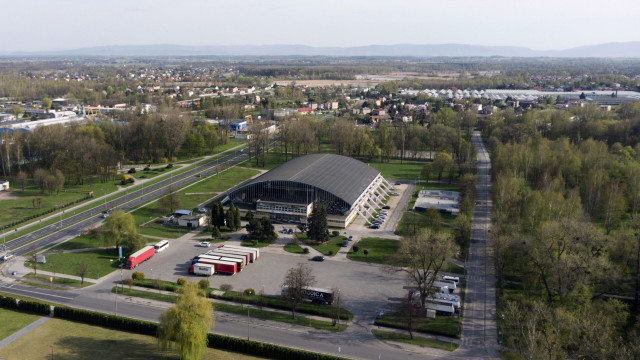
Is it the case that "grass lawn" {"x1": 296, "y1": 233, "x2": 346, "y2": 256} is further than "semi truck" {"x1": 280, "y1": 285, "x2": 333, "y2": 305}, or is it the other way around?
"grass lawn" {"x1": 296, "y1": 233, "x2": 346, "y2": 256}

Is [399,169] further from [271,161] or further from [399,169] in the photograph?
[271,161]

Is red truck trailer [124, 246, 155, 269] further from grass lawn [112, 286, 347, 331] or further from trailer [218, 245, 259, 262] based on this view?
trailer [218, 245, 259, 262]

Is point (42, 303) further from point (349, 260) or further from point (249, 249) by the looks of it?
point (349, 260)

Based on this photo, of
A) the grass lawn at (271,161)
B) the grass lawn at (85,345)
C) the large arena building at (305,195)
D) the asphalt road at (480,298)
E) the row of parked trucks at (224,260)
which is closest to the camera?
the grass lawn at (85,345)

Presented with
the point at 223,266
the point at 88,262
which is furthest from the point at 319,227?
the point at 88,262

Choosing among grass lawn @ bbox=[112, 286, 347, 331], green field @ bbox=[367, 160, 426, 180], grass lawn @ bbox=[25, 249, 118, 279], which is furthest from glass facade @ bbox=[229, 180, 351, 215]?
green field @ bbox=[367, 160, 426, 180]

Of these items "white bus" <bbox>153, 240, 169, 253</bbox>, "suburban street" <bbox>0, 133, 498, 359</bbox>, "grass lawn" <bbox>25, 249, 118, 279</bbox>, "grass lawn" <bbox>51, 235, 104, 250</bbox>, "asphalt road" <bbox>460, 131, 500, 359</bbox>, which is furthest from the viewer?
"grass lawn" <bbox>51, 235, 104, 250</bbox>

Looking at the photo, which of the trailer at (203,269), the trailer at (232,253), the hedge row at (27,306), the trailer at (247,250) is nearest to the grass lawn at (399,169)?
the trailer at (247,250)

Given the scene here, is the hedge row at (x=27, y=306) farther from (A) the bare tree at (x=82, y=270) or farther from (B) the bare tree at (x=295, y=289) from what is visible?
(B) the bare tree at (x=295, y=289)
